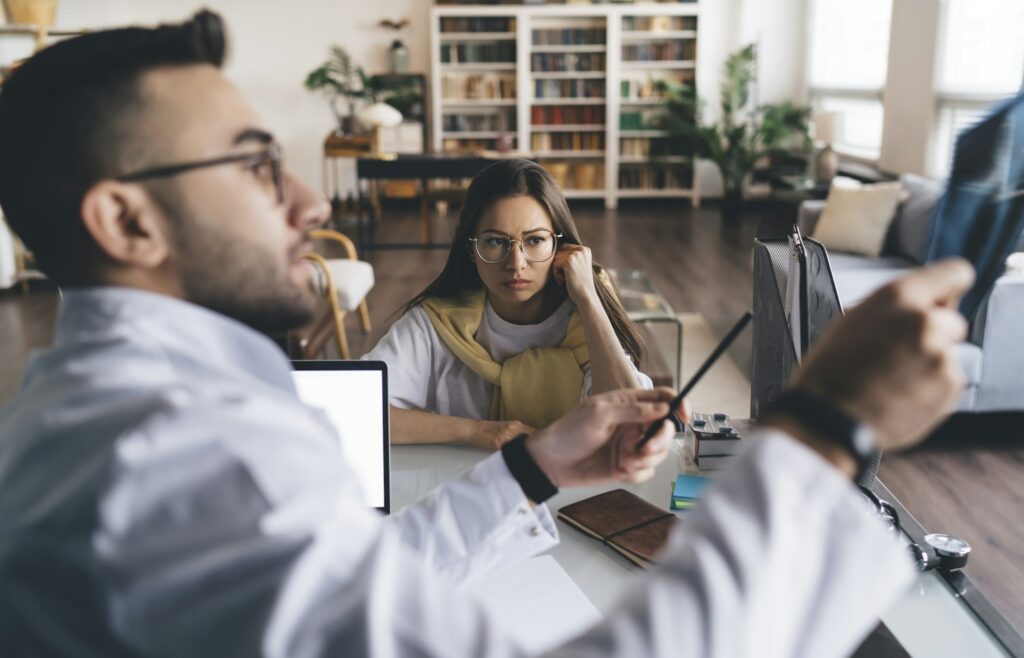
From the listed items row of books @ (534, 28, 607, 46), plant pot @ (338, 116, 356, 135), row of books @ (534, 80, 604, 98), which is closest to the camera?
plant pot @ (338, 116, 356, 135)

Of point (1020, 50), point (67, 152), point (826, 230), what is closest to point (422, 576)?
point (67, 152)

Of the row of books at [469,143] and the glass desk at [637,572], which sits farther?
the row of books at [469,143]

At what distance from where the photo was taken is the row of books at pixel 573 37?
9.31 meters

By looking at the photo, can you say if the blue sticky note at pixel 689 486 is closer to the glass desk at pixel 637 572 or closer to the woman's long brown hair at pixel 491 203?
the glass desk at pixel 637 572

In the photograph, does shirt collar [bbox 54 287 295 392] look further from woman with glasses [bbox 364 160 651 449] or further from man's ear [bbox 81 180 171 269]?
woman with glasses [bbox 364 160 651 449]

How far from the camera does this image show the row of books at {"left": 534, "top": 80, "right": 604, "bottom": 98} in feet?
31.0

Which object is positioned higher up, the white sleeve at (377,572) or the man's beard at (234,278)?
the man's beard at (234,278)

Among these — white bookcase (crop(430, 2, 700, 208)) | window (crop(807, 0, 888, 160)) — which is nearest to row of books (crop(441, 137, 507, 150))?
white bookcase (crop(430, 2, 700, 208))

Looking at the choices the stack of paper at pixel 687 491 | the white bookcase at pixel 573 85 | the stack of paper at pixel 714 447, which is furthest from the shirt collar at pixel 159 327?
the white bookcase at pixel 573 85

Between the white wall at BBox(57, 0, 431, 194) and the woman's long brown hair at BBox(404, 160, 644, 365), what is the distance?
772cm

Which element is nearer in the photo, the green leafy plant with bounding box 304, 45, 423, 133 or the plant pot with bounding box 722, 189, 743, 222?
the plant pot with bounding box 722, 189, 743, 222

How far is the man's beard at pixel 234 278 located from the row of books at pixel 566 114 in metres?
9.04

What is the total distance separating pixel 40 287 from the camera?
20.1 feet

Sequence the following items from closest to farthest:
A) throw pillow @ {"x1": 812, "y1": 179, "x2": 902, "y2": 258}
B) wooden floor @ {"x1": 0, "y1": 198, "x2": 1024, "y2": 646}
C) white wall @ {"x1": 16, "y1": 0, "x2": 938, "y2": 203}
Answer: wooden floor @ {"x1": 0, "y1": 198, "x2": 1024, "y2": 646}
throw pillow @ {"x1": 812, "y1": 179, "x2": 902, "y2": 258}
white wall @ {"x1": 16, "y1": 0, "x2": 938, "y2": 203}
